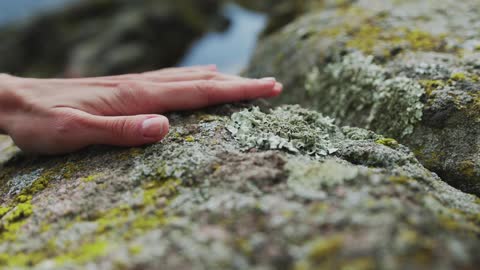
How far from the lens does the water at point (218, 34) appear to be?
52.1 feet

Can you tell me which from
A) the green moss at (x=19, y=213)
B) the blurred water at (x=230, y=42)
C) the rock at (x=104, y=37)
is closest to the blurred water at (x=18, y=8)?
the rock at (x=104, y=37)

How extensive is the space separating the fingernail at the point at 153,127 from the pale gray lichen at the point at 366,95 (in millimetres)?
2145

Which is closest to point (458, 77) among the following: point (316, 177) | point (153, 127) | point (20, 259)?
point (316, 177)

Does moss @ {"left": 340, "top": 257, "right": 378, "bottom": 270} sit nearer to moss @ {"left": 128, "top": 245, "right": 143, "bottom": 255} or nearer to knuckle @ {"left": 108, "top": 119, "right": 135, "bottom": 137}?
moss @ {"left": 128, "top": 245, "right": 143, "bottom": 255}

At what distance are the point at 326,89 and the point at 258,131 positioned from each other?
1883 millimetres

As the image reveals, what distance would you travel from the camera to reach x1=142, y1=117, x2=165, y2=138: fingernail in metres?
3.20

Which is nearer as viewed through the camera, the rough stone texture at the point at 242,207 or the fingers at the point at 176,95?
the rough stone texture at the point at 242,207

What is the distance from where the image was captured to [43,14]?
58.9 ft

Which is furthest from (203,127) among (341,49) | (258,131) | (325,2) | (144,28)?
(144,28)

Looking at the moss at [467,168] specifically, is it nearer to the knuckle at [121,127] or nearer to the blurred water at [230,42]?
the knuckle at [121,127]

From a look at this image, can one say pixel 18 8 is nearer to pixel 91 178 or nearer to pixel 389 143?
pixel 91 178

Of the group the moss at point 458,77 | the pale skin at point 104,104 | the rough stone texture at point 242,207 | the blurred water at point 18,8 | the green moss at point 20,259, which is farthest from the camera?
the blurred water at point 18,8

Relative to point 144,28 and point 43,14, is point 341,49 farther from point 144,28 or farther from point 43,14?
point 43,14

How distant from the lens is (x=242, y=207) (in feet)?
7.71
